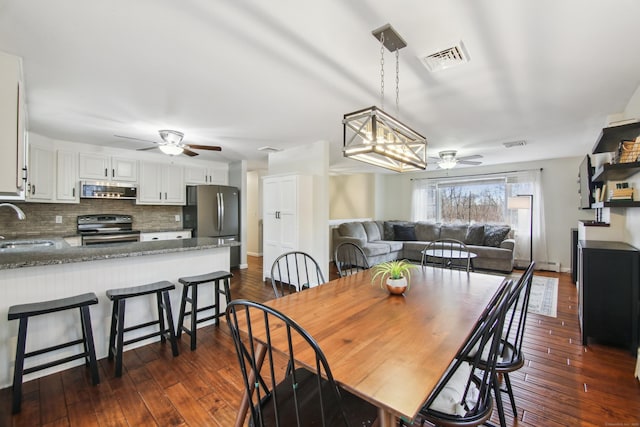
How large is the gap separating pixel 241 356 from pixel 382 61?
78.4 inches

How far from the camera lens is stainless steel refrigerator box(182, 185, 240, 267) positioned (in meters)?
5.28

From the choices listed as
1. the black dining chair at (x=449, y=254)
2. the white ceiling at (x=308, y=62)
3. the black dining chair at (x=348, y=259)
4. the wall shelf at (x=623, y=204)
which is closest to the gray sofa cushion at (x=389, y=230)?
the black dining chair at (x=449, y=254)

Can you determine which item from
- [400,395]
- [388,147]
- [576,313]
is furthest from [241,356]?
[576,313]

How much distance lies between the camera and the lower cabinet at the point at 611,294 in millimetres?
2447

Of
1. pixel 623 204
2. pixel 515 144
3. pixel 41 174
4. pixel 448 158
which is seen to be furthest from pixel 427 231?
pixel 41 174

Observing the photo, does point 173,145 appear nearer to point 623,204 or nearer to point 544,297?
point 623,204

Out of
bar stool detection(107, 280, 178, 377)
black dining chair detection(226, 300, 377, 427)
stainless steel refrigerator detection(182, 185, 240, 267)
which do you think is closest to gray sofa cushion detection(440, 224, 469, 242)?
stainless steel refrigerator detection(182, 185, 240, 267)

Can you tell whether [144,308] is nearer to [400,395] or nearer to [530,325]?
[400,395]

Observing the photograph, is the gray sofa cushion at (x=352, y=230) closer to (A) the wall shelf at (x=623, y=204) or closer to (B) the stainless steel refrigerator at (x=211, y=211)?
(B) the stainless steel refrigerator at (x=211, y=211)

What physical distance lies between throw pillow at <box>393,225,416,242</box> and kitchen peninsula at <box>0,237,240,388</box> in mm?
5054

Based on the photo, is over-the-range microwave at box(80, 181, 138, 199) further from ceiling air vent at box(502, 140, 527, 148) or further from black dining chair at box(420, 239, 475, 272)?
ceiling air vent at box(502, 140, 527, 148)

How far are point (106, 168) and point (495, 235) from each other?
23.7 ft

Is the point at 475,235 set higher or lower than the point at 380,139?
lower

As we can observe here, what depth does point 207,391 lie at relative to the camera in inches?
78.4
